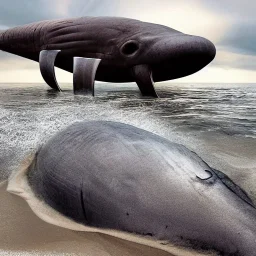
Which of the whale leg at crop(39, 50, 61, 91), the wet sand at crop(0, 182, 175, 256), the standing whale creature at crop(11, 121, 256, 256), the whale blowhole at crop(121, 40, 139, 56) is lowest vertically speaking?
the wet sand at crop(0, 182, 175, 256)

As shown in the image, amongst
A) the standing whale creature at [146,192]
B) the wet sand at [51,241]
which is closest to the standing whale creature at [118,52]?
the standing whale creature at [146,192]

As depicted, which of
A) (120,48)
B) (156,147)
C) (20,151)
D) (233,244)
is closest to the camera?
(233,244)

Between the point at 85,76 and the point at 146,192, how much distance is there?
20.3ft

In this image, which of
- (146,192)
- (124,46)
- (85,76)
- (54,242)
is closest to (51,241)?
(54,242)

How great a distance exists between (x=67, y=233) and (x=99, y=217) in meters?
0.20

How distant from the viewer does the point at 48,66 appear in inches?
351

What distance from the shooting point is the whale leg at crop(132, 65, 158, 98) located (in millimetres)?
8078

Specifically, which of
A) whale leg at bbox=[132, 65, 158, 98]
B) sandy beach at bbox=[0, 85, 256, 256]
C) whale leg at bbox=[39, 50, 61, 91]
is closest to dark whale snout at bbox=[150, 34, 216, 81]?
whale leg at bbox=[132, 65, 158, 98]

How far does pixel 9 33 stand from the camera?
1031 cm

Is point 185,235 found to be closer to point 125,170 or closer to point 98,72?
point 125,170

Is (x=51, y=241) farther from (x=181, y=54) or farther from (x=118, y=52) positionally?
(x=118, y=52)

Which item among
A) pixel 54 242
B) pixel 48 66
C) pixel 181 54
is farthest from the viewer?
pixel 48 66

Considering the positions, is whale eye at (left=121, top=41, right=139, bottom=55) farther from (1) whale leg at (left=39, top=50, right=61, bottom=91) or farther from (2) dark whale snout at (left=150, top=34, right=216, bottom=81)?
(1) whale leg at (left=39, top=50, right=61, bottom=91)

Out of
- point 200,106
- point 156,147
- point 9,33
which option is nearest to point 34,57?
point 9,33
